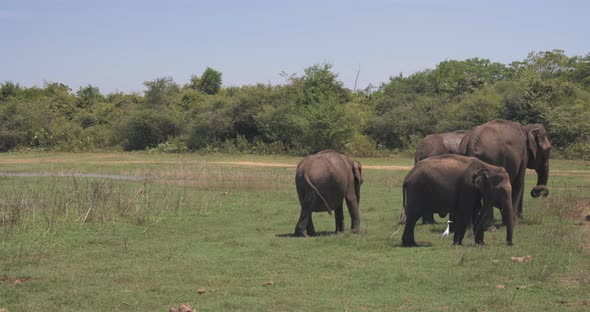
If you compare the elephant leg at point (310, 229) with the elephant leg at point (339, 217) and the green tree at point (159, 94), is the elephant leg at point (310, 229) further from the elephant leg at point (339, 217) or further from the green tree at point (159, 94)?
the green tree at point (159, 94)

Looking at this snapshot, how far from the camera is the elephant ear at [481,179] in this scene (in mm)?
13234

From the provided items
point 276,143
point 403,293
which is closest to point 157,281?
point 403,293

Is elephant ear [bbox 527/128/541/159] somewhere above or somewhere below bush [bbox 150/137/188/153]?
above

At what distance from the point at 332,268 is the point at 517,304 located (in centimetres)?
340

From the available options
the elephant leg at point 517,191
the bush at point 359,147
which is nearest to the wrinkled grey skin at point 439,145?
the elephant leg at point 517,191

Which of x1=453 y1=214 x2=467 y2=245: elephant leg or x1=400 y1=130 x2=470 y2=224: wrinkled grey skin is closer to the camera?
x1=453 y1=214 x2=467 y2=245: elephant leg

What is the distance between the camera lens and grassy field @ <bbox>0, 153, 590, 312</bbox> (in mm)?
9570

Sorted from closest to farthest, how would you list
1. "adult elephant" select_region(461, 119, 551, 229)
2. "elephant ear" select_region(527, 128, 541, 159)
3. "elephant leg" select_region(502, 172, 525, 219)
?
"adult elephant" select_region(461, 119, 551, 229), "elephant leg" select_region(502, 172, 525, 219), "elephant ear" select_region(527, 128, 541, 159)

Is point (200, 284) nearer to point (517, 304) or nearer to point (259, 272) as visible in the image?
point (259, 272)

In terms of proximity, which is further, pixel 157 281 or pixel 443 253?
pixel 443 253

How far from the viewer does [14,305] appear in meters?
9.39

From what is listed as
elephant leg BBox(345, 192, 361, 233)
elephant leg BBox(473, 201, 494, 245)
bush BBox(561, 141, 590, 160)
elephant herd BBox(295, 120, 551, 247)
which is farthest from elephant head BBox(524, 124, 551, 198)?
bush BBox(561, 141, 590, 160)

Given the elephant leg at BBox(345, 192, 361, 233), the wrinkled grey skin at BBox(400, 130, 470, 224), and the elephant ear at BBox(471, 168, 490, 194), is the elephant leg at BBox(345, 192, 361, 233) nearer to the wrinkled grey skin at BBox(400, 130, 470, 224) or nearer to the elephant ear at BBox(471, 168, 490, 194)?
the elephant ear at BBox(471, 168, 490, 194)

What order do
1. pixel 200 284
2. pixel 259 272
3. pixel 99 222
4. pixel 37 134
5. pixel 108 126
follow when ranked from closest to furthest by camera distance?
pixel 200 284, pixel 259 272, pixel 99 222, pixel 37 134, pixel 108 126
